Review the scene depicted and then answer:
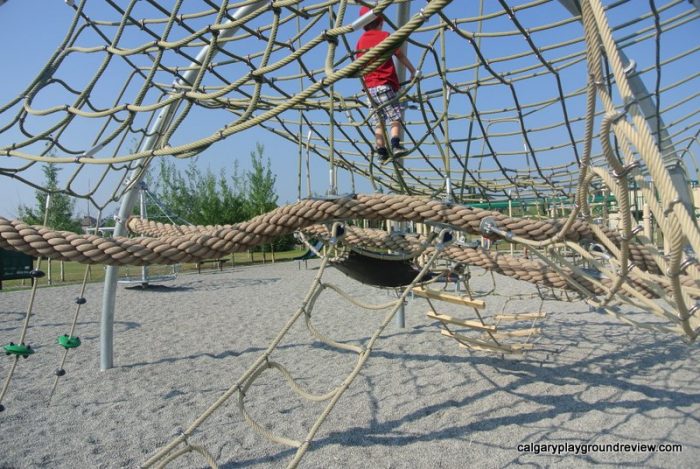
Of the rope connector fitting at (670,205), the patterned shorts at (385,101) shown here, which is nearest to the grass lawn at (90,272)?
the patterned shorts at (385,101)

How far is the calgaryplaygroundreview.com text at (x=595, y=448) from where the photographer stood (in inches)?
72.6

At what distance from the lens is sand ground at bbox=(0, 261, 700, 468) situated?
1894mm

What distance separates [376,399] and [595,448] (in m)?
1.00

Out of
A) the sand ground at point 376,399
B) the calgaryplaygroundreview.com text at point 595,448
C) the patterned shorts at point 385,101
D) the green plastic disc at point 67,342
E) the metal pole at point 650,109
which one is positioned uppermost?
the patterned shorts at point 385,101

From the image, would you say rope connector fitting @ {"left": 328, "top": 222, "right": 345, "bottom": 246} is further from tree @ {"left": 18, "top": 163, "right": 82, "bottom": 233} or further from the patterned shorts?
tree @ {"left": 18, "top": 163, "right": 82, "bottom": 233}

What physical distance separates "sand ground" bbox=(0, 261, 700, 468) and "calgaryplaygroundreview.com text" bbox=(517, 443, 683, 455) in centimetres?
3

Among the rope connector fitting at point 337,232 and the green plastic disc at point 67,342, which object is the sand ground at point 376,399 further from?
the rope connector fitting at point 337,232

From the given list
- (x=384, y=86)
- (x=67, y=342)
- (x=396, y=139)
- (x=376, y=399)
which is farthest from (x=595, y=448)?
(x=67, y=342)

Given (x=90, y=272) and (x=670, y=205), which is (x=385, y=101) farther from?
(x=90, y=272)

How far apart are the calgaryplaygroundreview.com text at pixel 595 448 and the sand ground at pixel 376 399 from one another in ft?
0.09

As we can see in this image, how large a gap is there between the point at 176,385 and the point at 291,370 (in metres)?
0.67

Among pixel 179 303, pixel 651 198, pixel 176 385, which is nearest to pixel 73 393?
pixel 176 385

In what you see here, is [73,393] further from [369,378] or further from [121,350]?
[369,378]

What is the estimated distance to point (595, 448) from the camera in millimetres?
1887
